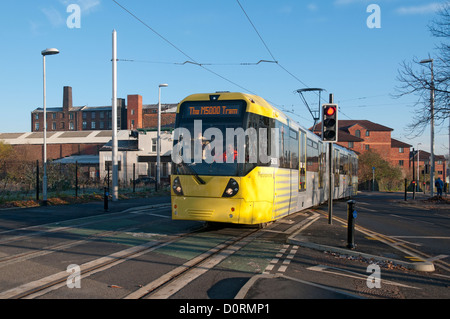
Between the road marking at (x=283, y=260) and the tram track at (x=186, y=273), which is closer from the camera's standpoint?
the tram track at (x=186, y=273)

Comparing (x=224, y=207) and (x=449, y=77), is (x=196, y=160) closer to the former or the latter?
(x=224, y=207)

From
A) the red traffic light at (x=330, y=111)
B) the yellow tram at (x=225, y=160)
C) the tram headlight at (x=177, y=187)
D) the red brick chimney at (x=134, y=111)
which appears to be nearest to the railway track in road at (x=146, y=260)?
A: the yellow tram at (x=225, y=160)

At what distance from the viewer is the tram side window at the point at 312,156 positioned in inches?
631

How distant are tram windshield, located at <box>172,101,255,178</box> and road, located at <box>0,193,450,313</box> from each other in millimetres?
1788

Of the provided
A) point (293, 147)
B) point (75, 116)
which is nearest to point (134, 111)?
point (75, 116)

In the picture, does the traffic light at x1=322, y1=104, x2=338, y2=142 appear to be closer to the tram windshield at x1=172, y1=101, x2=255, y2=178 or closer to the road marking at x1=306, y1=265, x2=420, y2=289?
the tram windshield at x1=172, y1=101, x2=255, y2=178

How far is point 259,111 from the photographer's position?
10672 millimetres

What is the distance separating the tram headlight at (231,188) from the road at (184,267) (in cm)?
115

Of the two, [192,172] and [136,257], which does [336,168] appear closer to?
[192,172]

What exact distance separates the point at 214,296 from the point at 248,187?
188 inches

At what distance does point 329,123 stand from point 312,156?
176 inches

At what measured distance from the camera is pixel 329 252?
8.93m

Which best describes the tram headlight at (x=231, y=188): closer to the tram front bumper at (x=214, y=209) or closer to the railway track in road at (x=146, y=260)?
the tram front bumper at (x=214, y=209)
